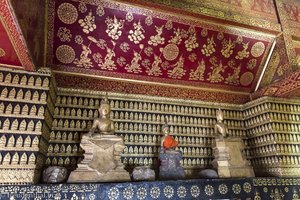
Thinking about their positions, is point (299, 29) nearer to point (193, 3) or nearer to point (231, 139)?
point (193, 3)

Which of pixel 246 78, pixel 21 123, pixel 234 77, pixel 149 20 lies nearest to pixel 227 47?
pixel 234 77

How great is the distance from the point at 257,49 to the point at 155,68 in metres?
2.76

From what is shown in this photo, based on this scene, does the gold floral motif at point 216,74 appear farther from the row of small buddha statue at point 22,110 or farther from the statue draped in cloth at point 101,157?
the row of small buddha statue at point 22,110

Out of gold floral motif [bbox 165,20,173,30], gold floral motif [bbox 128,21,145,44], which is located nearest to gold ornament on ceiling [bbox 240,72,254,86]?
gold floral motif [bbox 165,20,173,30]

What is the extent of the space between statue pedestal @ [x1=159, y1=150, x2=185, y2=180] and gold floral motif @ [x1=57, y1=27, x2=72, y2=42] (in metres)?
3.00

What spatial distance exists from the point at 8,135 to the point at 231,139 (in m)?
4.26

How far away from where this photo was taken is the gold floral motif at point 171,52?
18.1 ft

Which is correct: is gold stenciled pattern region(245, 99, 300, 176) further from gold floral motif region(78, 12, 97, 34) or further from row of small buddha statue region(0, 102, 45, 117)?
Result: row of small buddha statue region(0, 102, 45, 117)

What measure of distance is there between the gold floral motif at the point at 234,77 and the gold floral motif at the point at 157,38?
84.2 inches

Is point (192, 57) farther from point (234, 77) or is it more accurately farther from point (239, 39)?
point (234, 77)

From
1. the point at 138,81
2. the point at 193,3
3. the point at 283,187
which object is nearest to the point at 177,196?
the point at 283,187

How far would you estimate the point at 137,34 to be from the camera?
17.0 ft

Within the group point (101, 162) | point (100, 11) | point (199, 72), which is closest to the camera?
point (101, 162)

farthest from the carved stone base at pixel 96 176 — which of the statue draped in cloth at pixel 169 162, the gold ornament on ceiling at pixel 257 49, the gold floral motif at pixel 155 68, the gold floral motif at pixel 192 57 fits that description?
the gold ornament on ceiling at pixel 257 49
